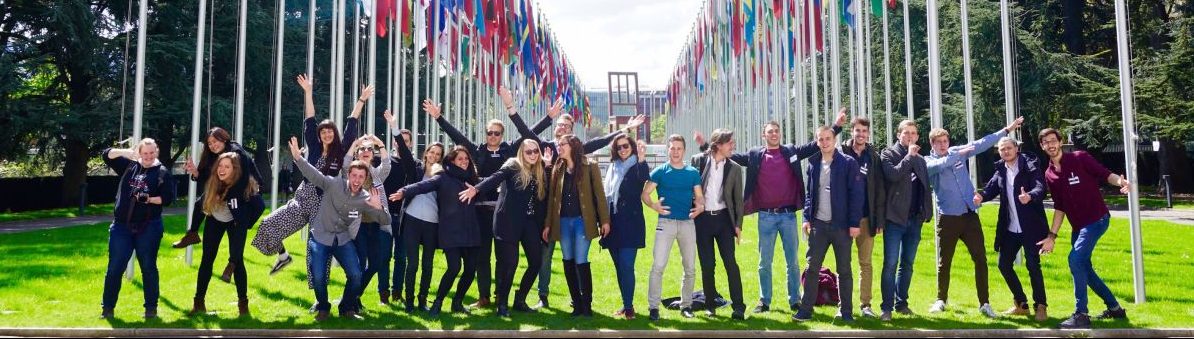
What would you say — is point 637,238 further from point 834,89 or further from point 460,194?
point 834,89

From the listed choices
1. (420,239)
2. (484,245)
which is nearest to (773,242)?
(484,245)

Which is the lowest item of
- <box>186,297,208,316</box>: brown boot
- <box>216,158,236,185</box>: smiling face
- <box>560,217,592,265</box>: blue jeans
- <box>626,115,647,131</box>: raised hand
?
<box>186,297,208,316</box>: brown boot

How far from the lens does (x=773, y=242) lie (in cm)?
768

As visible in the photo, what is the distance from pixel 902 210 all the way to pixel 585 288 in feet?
9.03

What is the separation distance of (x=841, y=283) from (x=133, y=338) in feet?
17.9

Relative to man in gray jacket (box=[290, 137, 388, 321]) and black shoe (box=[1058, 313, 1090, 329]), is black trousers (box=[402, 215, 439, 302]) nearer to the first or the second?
man in gray jacket (box=[290, 137, 388, 321])

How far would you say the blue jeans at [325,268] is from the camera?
279 inches

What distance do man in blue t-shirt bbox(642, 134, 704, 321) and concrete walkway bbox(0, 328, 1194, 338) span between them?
3.48ft

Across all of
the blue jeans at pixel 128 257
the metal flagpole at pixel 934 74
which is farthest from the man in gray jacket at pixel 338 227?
the metal flagpole at pixel 934 74

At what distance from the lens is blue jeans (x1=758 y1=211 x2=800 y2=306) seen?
7543 mm

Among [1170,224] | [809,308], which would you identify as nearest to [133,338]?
[809,308]

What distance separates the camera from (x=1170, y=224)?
1991cm

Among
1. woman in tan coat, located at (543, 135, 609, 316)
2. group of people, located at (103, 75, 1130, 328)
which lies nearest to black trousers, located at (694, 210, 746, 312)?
group of people, located at (103, 75, 1130, 328)

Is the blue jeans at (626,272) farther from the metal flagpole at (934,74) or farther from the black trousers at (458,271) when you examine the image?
the metal flagpole at (934,74)
